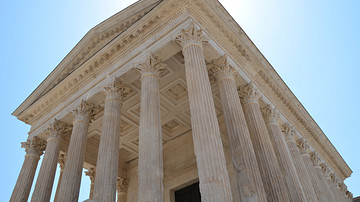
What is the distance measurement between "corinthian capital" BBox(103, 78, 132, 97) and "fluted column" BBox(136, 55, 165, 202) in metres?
1.75

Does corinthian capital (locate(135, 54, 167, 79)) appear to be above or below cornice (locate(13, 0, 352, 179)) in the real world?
below

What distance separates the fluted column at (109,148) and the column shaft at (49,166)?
177 inches

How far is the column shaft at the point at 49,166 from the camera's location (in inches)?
586

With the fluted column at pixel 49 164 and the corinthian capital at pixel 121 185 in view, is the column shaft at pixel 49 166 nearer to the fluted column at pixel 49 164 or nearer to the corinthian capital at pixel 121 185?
the fluted column at pixel 49 164

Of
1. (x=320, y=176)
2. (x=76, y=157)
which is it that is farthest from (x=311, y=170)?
(x=76, y=157)

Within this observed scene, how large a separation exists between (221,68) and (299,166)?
316 inches

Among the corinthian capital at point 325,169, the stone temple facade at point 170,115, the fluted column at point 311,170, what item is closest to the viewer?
the stone temple facade at point 170,115

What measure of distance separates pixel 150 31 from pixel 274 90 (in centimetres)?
917

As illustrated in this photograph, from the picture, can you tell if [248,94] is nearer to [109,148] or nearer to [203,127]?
[203,127]

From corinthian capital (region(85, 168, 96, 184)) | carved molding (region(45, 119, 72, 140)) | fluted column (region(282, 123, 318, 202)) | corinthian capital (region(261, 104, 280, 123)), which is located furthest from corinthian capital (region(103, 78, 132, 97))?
fluted column (region(282, 123, 318, 202))

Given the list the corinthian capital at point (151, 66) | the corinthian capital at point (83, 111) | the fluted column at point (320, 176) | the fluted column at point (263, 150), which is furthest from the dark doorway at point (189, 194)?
the fluted column at point (320, 176)

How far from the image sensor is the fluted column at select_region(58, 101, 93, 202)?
43.7ft

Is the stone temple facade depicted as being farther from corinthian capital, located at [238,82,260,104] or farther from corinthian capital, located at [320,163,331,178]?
corinthian capital, located at [320,163,331,178]

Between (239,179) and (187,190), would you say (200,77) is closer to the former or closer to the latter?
(239,179)
